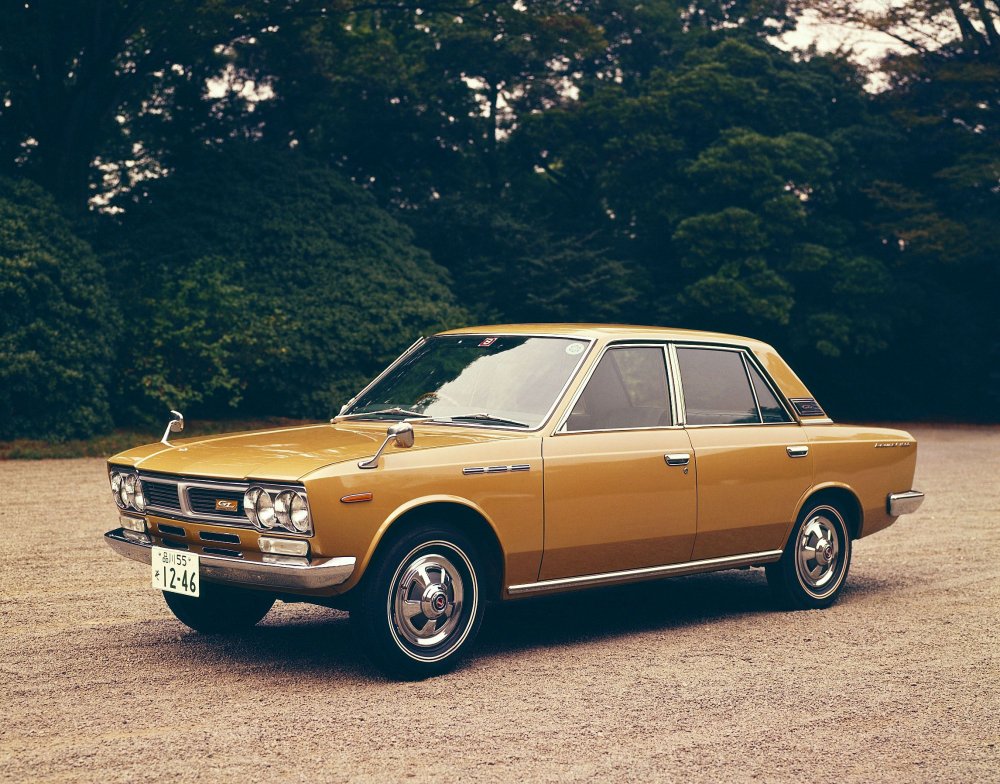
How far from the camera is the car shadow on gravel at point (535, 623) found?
6289 mm

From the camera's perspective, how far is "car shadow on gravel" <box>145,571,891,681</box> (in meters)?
6.29

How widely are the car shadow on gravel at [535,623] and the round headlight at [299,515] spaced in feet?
2.84

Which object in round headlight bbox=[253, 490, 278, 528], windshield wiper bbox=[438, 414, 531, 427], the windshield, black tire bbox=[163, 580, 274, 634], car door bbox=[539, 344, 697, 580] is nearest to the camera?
round headlight bbox=[253, 490, 278, 528]

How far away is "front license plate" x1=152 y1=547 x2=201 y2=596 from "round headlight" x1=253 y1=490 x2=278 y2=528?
1.45 ft

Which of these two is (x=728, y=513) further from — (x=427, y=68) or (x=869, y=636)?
(x=427, y=68)

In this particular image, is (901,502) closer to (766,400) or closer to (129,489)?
(766,400)

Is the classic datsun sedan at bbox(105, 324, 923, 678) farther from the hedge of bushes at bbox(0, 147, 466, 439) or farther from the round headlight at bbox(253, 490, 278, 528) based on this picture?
the hedge of bushes at bbox(0, 147, 466, 439)

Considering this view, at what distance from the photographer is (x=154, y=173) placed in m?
27.8

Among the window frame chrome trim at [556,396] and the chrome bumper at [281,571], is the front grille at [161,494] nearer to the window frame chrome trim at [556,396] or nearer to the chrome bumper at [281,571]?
the chrome bumper at [281,571]

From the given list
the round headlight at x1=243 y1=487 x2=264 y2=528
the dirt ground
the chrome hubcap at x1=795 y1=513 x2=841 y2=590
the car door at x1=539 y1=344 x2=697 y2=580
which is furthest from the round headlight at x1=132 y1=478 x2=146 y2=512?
the chrome hubcap at x1=795 y1=513 x2=841 y2=590

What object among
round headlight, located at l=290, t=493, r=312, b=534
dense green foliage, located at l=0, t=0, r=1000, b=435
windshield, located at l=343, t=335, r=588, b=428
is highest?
dense green foliage, located at l=0, t=0, r=1000, b=435

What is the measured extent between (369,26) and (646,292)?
10.7 m

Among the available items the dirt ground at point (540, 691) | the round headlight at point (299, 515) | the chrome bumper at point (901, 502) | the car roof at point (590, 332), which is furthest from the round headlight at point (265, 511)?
the chrome bumper at point (901, 502)

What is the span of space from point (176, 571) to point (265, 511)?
0.67 meters
